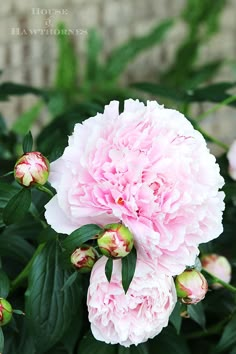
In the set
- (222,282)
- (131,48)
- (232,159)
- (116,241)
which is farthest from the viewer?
(131,48)

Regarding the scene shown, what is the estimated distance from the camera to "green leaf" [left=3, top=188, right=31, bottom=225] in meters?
0.53

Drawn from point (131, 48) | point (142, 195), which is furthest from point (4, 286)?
point (131, 48)

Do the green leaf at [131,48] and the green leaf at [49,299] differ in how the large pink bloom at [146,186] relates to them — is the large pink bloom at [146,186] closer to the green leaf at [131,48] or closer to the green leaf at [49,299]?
the green leaf at [49,299]

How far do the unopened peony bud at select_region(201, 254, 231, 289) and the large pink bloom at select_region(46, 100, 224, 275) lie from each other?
0.49 feet

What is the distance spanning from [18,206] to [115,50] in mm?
1859

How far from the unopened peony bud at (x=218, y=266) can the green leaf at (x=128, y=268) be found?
0.53 feet

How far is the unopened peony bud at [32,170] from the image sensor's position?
0.51 metres

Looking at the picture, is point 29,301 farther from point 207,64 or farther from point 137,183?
point 207,64

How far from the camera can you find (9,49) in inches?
82.6

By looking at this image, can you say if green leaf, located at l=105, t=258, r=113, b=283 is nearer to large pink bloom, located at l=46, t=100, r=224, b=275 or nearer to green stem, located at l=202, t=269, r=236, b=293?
large pink bloom, located at l=46, t=100, r=224, b=275

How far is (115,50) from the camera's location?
7.68 feet

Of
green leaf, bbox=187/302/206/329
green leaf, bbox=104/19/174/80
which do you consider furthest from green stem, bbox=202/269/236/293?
green leaf, bbox=104/19/174/80

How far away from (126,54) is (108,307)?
187 cm

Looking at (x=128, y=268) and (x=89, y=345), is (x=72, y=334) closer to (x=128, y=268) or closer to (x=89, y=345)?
(x=89, y=345)
